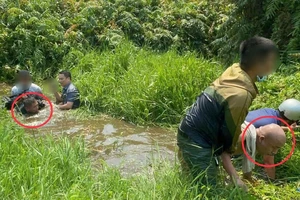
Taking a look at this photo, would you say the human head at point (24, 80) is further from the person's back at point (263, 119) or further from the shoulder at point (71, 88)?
the person's back at point (263, 119)

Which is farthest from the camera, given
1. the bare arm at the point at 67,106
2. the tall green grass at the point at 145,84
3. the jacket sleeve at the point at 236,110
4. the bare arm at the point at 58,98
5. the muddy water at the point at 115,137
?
the bare arm at the point at 58,98

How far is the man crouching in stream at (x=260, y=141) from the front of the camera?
408 cm

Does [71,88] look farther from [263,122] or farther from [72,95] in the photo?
[263,122]

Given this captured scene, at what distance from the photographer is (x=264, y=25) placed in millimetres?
8055

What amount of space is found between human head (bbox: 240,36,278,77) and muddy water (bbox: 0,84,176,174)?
1.80 metres

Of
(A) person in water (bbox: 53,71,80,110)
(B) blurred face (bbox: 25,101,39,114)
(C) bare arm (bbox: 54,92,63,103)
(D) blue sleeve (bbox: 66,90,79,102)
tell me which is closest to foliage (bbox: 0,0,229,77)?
(C) bare arm (bbox: 54,92,63,103)

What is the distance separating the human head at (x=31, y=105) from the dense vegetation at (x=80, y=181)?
2502 mm

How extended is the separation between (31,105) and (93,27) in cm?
→ 390

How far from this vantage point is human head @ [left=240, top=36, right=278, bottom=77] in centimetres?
327

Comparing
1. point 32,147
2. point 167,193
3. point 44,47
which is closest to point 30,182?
point 32,147

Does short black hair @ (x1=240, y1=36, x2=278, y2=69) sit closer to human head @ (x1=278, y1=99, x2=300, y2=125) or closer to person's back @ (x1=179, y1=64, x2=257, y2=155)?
person's back @ (x1=179, y1=64, x2=257, y2=155)

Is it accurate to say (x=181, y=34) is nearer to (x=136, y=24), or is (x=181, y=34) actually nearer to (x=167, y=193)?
(x=136, y=24)

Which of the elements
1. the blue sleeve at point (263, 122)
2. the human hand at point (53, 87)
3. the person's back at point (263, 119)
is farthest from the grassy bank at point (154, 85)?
the blue sleeve at point (263, 122)

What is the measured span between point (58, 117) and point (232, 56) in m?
3.49
